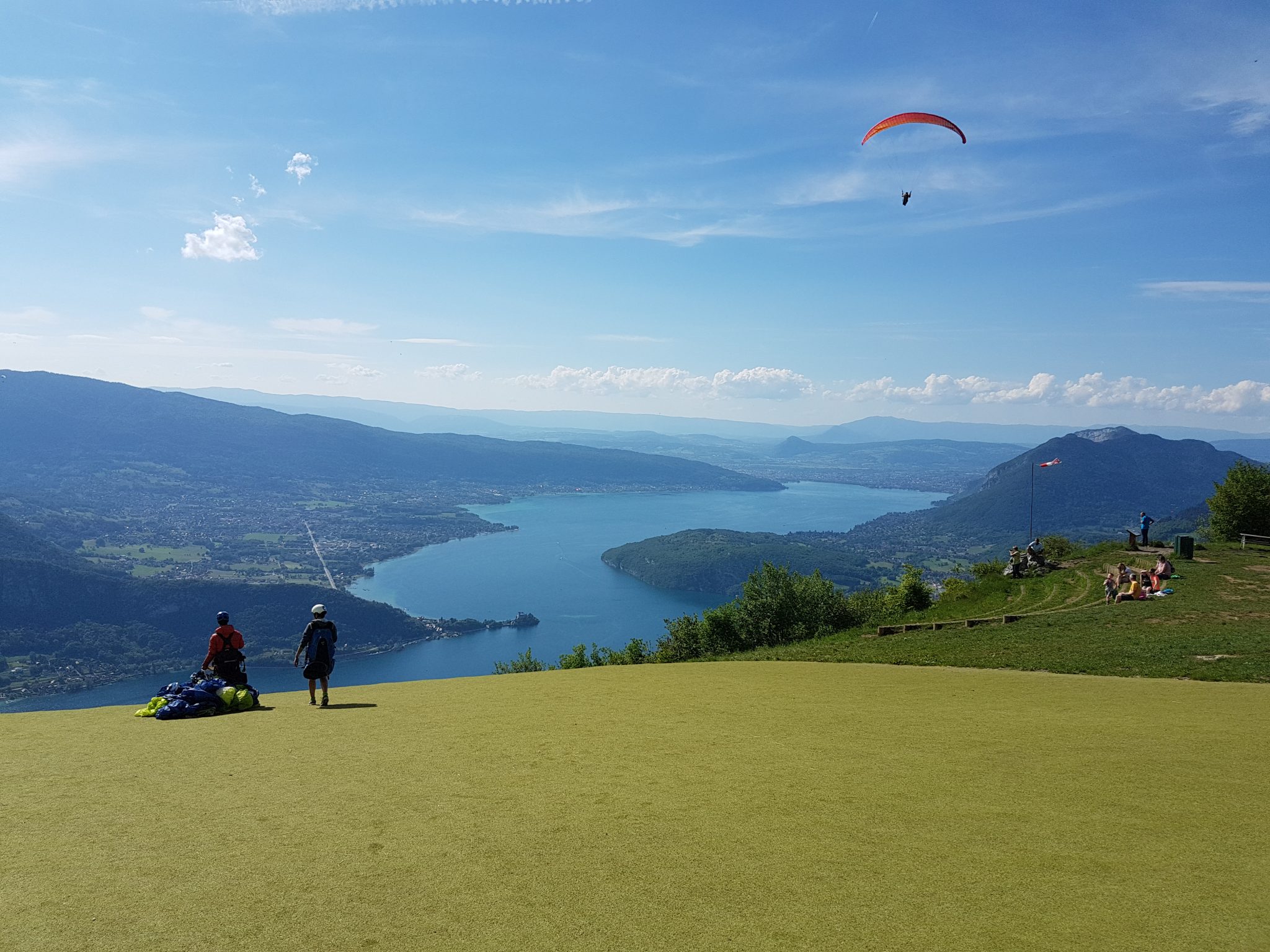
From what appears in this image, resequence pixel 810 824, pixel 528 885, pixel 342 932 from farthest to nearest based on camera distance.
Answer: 1. pixel 810 824
2. pixel 528 885
3. pixel 342 932

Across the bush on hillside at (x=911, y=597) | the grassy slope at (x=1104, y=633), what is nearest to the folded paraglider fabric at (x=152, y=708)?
the grassy slope at (x=1104, y=633)

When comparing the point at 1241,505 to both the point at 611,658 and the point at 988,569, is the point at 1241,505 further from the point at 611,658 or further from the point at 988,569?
the point at 611,658

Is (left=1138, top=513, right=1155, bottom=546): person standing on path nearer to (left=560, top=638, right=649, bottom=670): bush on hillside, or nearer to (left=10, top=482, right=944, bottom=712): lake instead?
(left=560, top=638, right=649, bottom=670): bush on hillside

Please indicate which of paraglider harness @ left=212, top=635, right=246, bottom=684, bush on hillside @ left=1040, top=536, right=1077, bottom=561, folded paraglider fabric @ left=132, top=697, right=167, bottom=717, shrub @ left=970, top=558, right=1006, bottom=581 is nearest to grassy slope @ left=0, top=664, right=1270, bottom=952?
folded paraglider fabric @ left=132, top=697, right=167, bottom=717

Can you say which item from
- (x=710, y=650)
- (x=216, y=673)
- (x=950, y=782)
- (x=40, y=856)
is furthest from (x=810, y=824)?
(x=710, y=650)

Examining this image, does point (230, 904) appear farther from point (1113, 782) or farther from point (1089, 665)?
point (1089, 665)

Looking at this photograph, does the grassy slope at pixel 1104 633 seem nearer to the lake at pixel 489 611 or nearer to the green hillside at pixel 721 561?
the lake at pixel 489 611
